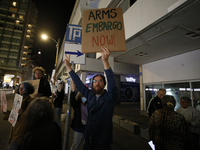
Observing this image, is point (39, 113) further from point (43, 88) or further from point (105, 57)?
point (43, 88)

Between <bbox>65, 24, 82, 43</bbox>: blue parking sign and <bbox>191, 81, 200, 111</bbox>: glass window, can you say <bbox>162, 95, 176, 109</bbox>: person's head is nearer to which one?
<bbox>65, 24, 82, 43</bbox>: blue parking sign

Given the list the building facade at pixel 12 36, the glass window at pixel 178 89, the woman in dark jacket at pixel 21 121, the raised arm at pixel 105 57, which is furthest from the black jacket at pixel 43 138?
the building facade at pixel 12 36

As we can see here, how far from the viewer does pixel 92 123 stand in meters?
1.68

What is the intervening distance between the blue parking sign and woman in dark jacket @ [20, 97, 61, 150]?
6.80 ft

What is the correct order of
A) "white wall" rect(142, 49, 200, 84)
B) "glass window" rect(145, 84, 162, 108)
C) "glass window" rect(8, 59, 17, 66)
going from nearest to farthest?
"white wall" rect(142, 49, 200, 84) < "glass window" rect(145, 84, 162, 108) < "glass window" rect(8, 59, 17, 66)

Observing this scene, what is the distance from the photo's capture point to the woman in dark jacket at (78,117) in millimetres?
2625

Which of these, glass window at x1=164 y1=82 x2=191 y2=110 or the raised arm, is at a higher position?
the raised arm

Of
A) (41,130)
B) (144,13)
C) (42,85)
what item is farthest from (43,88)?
(144,13)

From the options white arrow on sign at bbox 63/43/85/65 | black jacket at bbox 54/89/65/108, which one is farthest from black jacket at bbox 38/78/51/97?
black jacket at bbox 54/89/65/108

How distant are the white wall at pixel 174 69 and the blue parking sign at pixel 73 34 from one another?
21.9ft

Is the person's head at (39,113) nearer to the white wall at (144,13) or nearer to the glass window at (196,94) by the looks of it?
the white wall at (144,13)

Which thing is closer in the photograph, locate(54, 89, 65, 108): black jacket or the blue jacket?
the blue jacket

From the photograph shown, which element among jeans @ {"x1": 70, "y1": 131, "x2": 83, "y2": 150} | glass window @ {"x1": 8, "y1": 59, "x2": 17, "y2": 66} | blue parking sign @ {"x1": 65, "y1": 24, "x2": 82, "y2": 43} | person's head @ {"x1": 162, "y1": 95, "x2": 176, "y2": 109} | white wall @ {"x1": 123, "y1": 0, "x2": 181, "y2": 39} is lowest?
jeans @ {"x1": 70, "y1": 131, "x2": 83, "y2": 150}

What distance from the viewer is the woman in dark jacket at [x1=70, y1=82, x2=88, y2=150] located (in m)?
2.62
